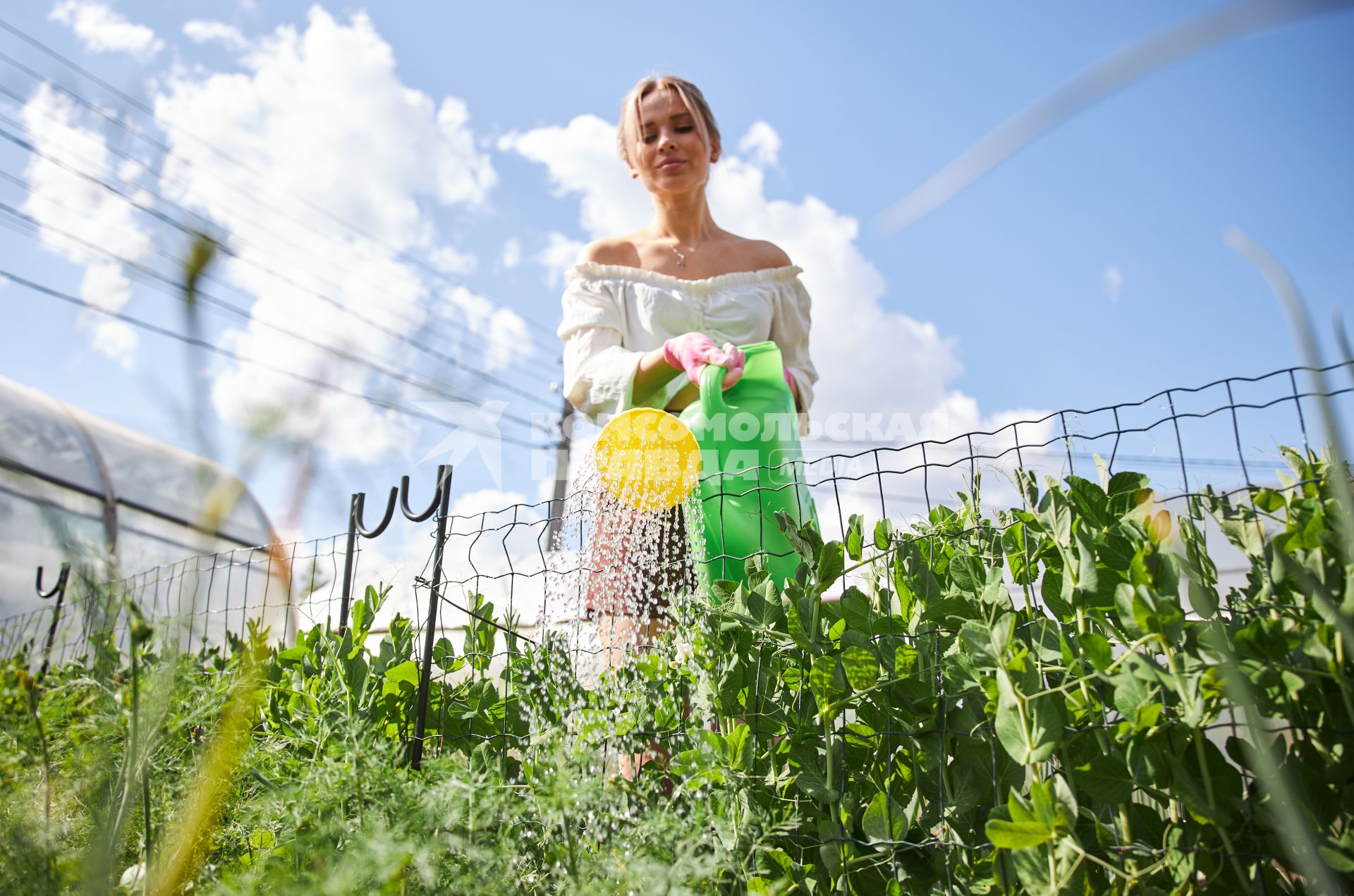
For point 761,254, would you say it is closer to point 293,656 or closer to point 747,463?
point 747,463

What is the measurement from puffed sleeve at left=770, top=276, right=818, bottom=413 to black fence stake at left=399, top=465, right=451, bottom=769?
83 cm

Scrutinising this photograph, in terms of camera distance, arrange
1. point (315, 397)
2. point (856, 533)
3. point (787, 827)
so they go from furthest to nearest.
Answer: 1. point (856, 533)
2. point (787, 827)
3. point (315, 397)

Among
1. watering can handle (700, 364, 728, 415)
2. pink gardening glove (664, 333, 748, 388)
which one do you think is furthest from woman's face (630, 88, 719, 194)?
watering can handle (700, 364, 728, 415)

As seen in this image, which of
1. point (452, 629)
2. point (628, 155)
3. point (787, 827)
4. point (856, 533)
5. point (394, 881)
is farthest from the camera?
point (452, 629)

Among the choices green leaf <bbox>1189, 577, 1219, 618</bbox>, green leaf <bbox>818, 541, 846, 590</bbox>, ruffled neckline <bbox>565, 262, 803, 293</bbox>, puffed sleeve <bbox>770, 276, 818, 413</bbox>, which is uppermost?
ruffled neckline <bbox>565, 262, 803, 293</bbox>

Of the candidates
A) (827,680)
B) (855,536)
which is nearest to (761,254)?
(855,536)

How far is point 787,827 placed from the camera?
922 millimetres

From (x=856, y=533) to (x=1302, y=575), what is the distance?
2.53ft

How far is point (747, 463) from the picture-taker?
1.51 metres

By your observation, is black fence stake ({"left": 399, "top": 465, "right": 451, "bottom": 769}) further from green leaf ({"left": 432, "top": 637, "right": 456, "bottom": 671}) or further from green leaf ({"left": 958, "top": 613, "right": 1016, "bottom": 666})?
green leaf ({"left": 958, "top": 613, "right": 1016, "bottom": 666})

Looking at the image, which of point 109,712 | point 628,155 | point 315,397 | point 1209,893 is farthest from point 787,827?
point 628,155

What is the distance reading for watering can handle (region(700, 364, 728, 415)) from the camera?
152 centimetres

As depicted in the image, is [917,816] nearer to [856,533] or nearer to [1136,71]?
[856,533]

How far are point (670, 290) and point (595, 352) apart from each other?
224 mm
